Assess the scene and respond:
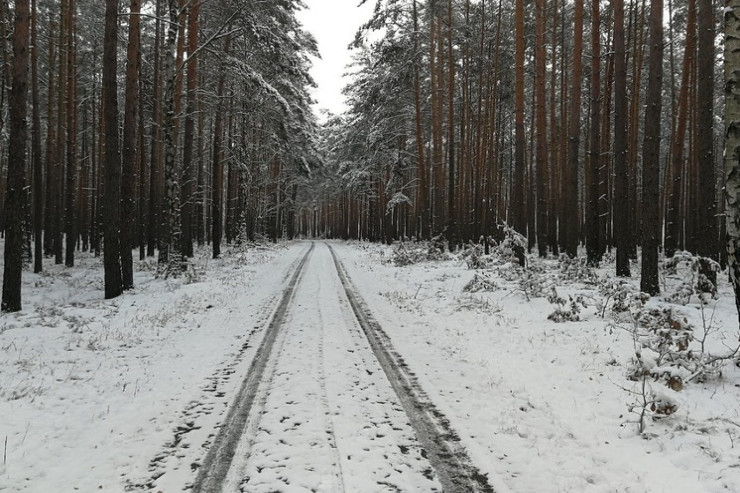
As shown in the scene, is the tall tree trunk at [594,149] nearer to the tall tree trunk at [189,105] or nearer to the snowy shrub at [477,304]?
the snowy shrub at [477,304]

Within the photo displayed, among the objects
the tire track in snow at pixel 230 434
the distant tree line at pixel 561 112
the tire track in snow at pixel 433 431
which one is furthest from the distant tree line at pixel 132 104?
the tire track in snow at pixel 433 431

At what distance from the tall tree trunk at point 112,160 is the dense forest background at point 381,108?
5 centimetres

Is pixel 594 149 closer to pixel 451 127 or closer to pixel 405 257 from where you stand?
pixel 405 257

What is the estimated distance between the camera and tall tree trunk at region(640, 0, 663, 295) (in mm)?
9484

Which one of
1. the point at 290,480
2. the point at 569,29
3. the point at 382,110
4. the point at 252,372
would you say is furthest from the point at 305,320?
the point at 569,29

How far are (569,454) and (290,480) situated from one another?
8.05 ft

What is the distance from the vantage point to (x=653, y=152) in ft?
31.4

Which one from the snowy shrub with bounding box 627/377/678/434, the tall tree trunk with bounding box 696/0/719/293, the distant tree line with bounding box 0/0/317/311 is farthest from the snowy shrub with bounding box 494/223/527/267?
the distant tree line with bounding box 0/0/317/311

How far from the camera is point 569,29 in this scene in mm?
24812

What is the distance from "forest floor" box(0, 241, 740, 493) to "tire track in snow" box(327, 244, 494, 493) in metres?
0.09

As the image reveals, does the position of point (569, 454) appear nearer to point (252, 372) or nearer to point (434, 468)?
point (434, 468)

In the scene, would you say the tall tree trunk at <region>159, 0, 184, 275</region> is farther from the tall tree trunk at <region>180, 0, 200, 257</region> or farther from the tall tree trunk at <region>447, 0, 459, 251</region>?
the tall tree trunk at <region>447, 0, 459, 251</region>

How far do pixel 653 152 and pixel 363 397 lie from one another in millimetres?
8372

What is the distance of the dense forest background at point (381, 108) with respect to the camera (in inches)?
414
